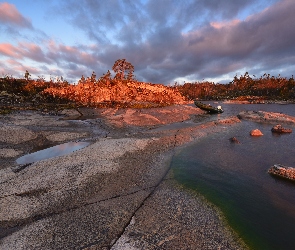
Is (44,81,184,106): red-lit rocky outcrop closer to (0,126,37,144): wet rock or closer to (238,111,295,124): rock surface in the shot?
(238,111,295,124): rock surface

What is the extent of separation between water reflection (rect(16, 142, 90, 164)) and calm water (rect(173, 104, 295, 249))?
1485 centimetres

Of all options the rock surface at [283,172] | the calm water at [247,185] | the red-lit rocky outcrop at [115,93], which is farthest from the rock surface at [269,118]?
the red-lit rocky outcrop at [115,93]

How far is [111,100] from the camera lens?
9712cm

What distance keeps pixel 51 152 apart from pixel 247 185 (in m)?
23.9

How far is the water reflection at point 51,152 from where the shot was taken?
25.8 metres

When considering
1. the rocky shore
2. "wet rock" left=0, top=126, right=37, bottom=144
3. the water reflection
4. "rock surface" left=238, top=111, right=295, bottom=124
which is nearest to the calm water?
the rocky shore

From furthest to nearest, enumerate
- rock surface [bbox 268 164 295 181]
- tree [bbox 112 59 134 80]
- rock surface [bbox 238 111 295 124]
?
tree [bbox 112 59 134 80] → rock surface [bbox 238 111 295 124] → rock surface [bbox 268 164 295 181]

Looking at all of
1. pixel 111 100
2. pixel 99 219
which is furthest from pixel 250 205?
pixel 111 100

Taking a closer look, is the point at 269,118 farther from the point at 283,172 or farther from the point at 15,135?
the point at 15,135

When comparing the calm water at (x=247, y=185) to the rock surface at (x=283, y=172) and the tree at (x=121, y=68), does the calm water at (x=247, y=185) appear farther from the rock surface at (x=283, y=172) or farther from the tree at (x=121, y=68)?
the tree at (x=121, y=68)

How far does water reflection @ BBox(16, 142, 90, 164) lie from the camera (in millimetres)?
25828

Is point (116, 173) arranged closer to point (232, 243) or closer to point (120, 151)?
point (120, 151)

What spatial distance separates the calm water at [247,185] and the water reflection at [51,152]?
14.8 m

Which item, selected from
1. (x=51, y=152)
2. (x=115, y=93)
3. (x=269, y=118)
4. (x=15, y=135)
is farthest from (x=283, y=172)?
(x=115, y=93)
